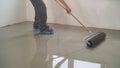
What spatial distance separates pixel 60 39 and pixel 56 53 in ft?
1.90

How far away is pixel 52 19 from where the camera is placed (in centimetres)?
348

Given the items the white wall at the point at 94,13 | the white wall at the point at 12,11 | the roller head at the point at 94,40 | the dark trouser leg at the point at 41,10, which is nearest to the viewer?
the roller head at the point at 94,40

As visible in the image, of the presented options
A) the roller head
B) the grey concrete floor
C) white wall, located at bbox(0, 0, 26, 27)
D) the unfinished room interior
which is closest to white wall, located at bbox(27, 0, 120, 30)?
the unfinished room interior

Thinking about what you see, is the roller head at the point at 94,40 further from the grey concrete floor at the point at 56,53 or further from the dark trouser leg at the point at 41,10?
the dark trouser leg at the point at 41,10

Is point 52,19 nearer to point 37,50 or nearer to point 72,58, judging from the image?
point 37,50

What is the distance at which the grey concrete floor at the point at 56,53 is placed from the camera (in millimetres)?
1425

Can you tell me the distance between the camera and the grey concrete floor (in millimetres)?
1425

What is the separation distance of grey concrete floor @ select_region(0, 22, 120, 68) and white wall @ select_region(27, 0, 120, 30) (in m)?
0.76

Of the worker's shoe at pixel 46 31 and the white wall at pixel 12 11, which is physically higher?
the white wall at pixel 12 11

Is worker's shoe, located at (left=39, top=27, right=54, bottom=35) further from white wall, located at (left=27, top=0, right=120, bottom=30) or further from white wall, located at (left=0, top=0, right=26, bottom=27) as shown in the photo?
white wall, located at (left=0, top=0, right=26, bottom=27)

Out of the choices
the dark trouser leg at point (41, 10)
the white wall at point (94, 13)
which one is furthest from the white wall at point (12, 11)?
the dark trouser leg at point (41, 10)

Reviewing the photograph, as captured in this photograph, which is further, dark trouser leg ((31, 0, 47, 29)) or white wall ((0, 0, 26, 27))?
white wall ((0, 0, 26, 27))

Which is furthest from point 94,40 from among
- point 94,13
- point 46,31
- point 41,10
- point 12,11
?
point 12,11

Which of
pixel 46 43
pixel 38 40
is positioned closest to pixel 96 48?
pixel 46 43
